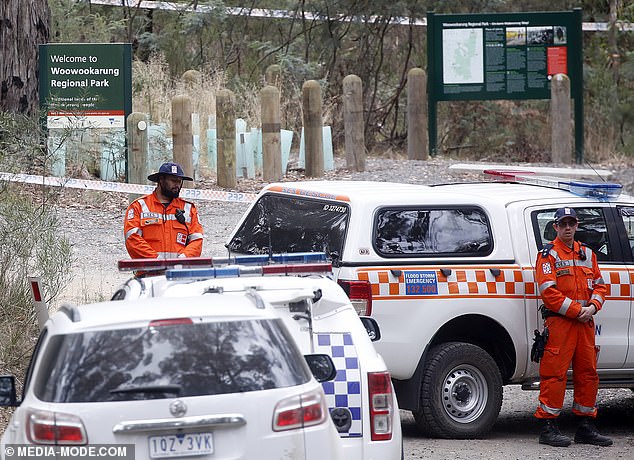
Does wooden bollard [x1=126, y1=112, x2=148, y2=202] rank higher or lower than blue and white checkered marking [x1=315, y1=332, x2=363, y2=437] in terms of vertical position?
higher

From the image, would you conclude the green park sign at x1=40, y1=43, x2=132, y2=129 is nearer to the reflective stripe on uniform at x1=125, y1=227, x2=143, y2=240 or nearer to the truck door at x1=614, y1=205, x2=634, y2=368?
the reflective stripe on uniform at x1=125, y1=227, x2=143, y2=240

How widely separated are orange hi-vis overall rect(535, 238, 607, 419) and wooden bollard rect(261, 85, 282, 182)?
936 cm

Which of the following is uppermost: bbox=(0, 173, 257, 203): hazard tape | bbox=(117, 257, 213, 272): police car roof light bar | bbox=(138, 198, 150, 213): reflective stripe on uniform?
bbox=(0, 173, 257, 203): hazard tape

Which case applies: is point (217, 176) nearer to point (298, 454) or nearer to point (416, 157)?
point (416, 157)

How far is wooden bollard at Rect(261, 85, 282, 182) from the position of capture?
1741cm

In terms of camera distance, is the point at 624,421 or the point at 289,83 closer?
the point at 624,421

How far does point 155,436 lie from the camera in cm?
481

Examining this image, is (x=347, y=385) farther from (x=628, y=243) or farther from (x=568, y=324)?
(x=628, y=243)

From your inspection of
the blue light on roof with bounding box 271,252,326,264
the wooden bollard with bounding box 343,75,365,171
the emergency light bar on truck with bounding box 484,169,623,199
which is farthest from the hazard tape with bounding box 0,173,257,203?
the blue light on roof with bounding box 271,252,326,264

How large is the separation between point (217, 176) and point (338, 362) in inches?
469

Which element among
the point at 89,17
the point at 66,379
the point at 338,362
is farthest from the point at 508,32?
the point at 66,379

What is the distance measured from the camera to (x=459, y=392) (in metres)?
8.66

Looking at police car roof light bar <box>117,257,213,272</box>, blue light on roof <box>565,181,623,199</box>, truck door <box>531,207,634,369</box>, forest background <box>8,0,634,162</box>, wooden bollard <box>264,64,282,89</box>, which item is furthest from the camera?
forest background <box>8,0,634,162</box>

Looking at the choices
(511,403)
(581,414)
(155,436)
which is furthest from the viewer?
(511,403)
